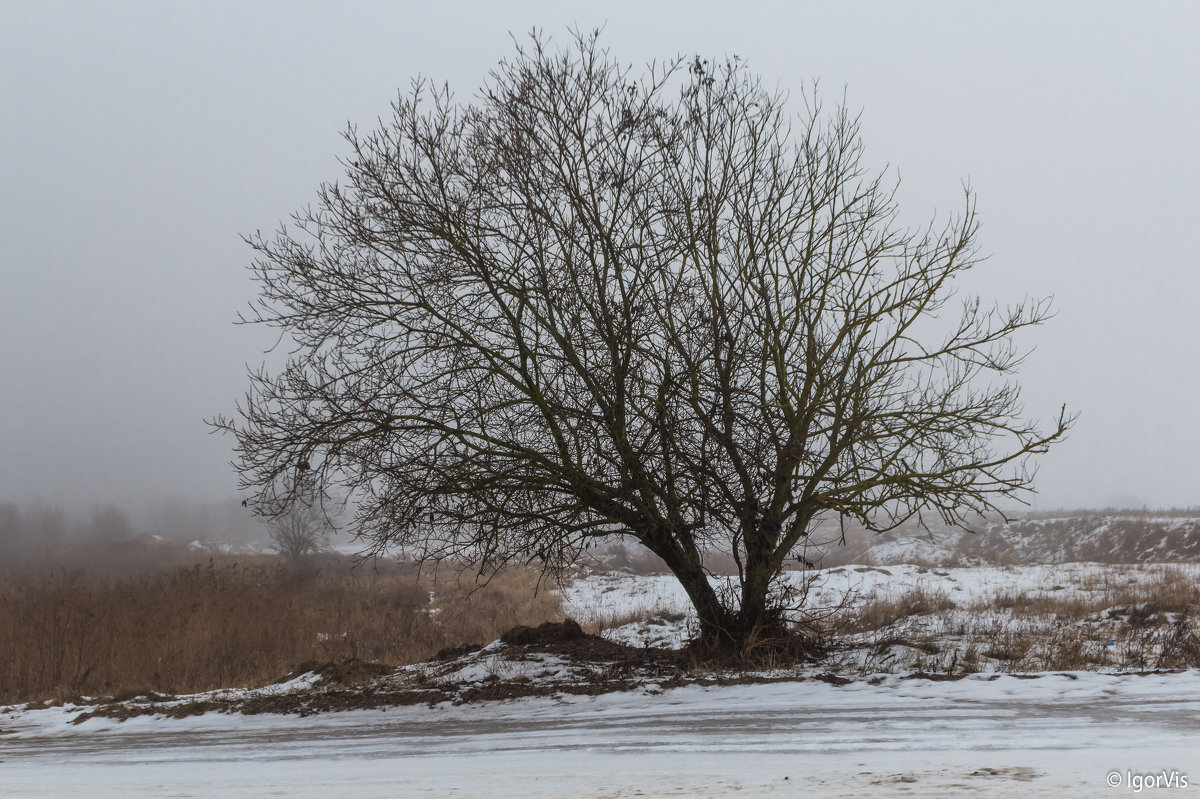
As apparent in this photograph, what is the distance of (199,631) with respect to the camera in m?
13.9

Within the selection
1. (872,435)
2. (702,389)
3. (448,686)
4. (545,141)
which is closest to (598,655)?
(448,686)

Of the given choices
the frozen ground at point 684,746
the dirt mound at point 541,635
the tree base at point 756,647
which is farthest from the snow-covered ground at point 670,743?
the dirt mound at point 541,635

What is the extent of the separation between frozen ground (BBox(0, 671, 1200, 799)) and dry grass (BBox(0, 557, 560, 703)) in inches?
126

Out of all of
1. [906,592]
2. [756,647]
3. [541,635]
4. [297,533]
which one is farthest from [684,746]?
[297,533]

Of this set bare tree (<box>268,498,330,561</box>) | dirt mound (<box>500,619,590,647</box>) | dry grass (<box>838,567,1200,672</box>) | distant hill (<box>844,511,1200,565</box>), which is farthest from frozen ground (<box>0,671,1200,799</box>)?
distant hill (<box>844,511,1200,565</box>)

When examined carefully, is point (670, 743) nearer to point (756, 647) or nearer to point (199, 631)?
point (756, 647)

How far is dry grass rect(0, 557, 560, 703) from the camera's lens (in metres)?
12.3

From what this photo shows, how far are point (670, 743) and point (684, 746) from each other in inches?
6.3

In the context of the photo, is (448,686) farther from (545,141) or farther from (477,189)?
(545,141)

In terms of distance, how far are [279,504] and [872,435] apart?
673cm

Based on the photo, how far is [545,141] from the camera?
9.37 meters

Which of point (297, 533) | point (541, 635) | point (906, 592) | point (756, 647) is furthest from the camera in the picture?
point (297, 533)

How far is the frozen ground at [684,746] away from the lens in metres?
4.96

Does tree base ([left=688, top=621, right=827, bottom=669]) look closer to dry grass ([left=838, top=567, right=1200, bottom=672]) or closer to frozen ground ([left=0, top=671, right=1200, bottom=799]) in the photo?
dry grass ([left=838, top=567, right=1200, bottom=672])
